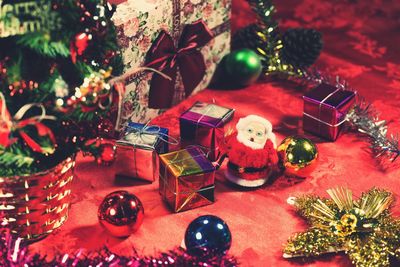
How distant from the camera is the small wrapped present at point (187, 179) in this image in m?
1.44

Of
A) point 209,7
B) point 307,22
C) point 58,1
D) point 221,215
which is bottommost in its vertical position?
point 221,215

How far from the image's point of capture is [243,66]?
74.4 inches

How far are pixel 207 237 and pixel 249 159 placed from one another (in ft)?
0.89

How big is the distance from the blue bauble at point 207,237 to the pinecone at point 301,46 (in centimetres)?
78

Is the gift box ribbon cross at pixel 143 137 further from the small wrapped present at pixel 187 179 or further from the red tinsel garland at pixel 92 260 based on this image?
the red tinsel garland at pixel 92 260

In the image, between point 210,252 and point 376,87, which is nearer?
point 210,252

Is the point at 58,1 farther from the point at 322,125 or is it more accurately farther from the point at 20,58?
the point at 322,125

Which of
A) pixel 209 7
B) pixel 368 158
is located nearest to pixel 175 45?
pixel 209 7

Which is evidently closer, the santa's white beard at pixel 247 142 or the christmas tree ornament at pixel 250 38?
the santa's white beard at pixel 247 142

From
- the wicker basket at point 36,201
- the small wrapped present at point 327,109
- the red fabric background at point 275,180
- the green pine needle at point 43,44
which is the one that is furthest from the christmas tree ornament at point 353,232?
the green pine needle at point 43,44

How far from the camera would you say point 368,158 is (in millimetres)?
1674

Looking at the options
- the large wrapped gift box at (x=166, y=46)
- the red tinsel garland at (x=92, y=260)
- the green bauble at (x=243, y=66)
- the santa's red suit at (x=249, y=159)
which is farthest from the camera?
the green bauble at (x=243, y=66)

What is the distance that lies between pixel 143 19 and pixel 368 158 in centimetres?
66

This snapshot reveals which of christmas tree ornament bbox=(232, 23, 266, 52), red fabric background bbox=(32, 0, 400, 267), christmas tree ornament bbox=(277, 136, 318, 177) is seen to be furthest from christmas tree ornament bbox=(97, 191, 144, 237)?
christmas tree ornament bbox=(232, 23, 266, 52)
